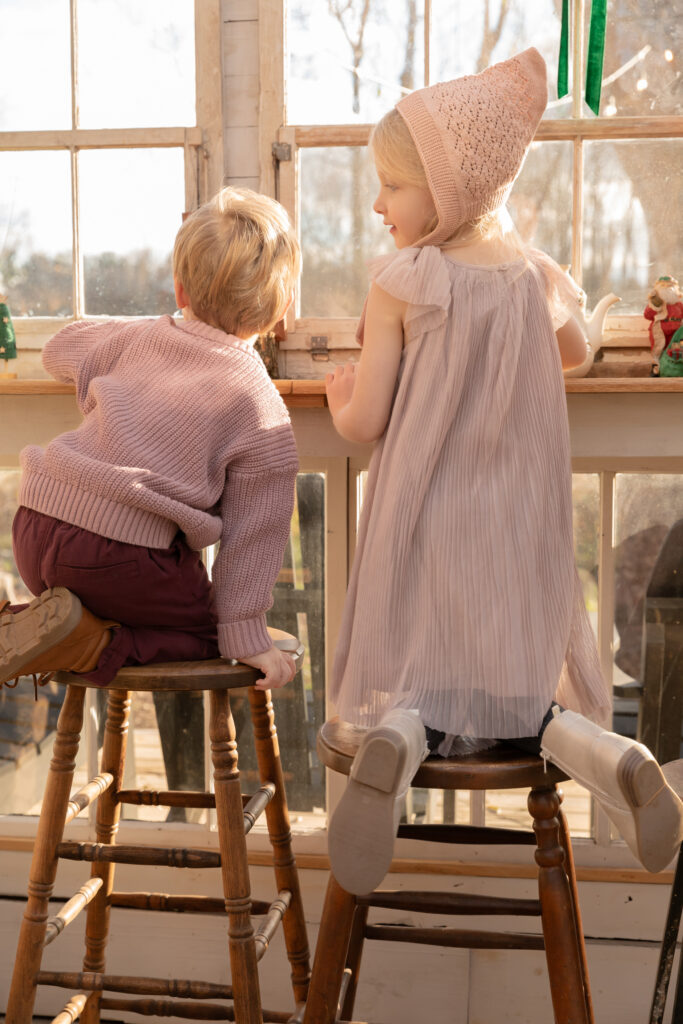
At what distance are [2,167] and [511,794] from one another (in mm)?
1651

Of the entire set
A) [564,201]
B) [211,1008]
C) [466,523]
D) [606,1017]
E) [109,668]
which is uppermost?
[564,201]

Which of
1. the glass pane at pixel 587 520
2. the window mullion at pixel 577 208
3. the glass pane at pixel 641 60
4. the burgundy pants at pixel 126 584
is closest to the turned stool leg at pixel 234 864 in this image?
the burgundy pants at pixel 126 584

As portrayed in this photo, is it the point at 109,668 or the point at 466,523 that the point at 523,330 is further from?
the point at 109,668

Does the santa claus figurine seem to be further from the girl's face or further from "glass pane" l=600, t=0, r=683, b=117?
the girl's face

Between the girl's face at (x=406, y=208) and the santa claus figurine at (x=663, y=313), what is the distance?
57 centimetres

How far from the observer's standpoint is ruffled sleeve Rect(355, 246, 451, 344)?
4.54 ft

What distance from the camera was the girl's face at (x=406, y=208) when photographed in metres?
1.43

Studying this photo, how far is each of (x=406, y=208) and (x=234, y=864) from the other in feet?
3.18

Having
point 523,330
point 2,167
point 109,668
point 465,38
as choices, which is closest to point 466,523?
point 523,330

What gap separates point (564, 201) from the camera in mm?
1928

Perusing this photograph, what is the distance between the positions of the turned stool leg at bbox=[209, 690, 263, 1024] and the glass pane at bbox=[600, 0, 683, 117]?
1.34m

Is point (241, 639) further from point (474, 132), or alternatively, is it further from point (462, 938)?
point (474, 132)

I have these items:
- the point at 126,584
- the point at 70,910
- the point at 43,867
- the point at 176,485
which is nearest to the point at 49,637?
the point at 126,584

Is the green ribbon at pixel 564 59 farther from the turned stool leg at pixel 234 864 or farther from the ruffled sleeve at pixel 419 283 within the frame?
the turned stool leg at pixel 234 864
